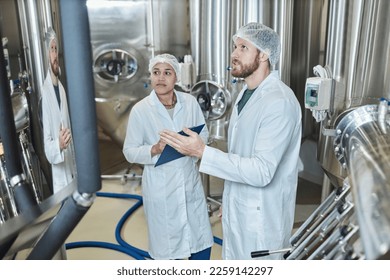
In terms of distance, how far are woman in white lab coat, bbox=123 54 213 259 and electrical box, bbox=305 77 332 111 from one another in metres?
0.33

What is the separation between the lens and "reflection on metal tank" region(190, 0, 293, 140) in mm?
1075

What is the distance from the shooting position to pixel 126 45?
4.72 feet

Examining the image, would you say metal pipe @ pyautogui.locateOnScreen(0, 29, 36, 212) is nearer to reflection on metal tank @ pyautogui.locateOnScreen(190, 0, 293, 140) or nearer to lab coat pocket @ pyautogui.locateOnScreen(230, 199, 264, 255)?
lab coat pocket @ pyautogui.locateOnScreen(230, 199, 264, 255)

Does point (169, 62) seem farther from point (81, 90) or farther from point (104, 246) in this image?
point (104, 246)

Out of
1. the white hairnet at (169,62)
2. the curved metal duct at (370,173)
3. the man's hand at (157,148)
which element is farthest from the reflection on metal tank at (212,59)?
the curved metal duct at (370,173)

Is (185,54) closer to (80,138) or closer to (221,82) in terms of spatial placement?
(221,82)

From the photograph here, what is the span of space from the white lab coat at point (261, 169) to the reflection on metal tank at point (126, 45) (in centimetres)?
36

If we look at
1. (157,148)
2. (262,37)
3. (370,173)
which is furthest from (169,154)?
(370,173)

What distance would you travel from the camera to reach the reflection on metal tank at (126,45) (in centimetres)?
123

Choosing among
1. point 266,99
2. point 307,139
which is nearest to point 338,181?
point 307,139

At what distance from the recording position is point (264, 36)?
97 centimetres

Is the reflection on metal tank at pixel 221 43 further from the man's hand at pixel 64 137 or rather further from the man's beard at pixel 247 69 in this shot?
the man's hand at pixel 64 137

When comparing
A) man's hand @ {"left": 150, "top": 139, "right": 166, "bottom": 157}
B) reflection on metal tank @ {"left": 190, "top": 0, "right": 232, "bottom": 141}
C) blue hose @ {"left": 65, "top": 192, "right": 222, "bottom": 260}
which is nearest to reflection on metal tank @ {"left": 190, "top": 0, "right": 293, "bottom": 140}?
reflection on metal tank @ {"left": 190, "top": 0, "right": 232, "bottom": 141}
